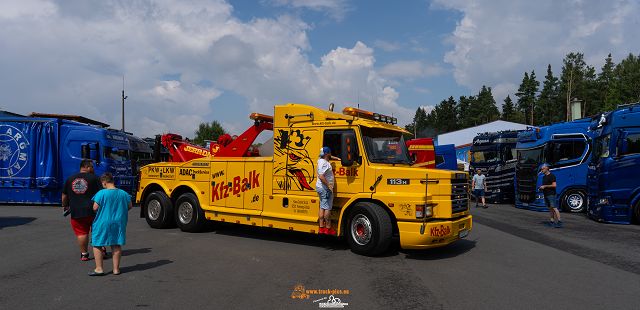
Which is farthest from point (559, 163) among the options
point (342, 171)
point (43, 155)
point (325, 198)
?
point (43, 155)

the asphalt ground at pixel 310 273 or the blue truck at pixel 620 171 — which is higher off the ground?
the blue truck at pixel 620 171

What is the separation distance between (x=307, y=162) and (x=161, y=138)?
18.1ft

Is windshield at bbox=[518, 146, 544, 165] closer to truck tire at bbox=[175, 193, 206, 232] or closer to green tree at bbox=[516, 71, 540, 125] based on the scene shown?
truck tire at bbox=[175, 193, 206, 232]

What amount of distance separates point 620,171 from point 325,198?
9.54 metres

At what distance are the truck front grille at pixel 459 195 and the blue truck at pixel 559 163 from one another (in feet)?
31.8

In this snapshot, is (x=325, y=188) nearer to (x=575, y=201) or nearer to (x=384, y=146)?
(x=384, y=146)

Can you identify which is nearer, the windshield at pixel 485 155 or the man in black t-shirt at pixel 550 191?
the man in black t-shirt at pixel 550 191

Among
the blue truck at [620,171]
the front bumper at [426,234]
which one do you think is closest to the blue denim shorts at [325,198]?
the front bumper at [426,234]

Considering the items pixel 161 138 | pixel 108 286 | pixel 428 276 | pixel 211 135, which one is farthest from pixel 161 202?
pixel 211 135

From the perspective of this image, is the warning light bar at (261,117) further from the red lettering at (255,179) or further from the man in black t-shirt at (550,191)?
the man in black t-shirt at (550,191)

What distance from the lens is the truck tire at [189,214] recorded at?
10.1 metres

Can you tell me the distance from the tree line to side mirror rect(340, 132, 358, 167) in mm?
31978

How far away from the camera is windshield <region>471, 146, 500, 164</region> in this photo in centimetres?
2156

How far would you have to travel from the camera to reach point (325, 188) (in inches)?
312
